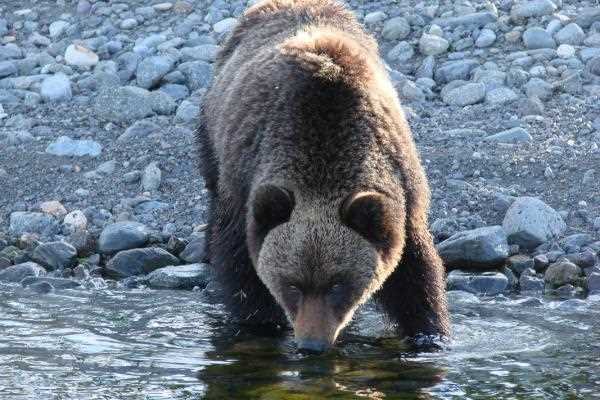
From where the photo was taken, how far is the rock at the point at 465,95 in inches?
531

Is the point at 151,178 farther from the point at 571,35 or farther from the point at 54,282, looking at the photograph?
the point at 571,35

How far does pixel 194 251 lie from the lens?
37.2 ft

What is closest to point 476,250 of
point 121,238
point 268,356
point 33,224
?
point 268,356

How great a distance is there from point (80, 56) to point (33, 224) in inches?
154

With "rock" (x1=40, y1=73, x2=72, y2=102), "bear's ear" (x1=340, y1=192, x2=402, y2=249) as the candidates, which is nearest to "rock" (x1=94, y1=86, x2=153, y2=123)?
"rock" (x1=40, y1=73, x2=72, y2=102)

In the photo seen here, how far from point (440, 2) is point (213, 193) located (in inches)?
241

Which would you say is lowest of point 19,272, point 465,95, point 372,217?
point 19,272

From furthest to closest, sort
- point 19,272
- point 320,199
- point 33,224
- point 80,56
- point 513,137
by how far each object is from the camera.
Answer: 1. point 80,56
2. point 513,137
3. point 33,224
4. point 19,272
5. point 320,199

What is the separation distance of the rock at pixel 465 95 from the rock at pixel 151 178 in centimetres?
322

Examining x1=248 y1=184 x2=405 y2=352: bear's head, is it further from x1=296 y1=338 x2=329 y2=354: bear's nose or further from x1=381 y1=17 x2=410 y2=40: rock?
x1=381 y1=17 x2=410 y2=40: rock

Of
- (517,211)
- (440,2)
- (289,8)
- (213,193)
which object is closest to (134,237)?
(213,193)

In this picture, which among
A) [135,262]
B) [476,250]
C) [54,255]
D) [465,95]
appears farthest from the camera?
[465,95]

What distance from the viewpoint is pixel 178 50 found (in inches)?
603

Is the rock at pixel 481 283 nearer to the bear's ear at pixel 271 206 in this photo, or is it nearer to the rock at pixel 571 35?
A: the bear's ear at pixel 271 206
